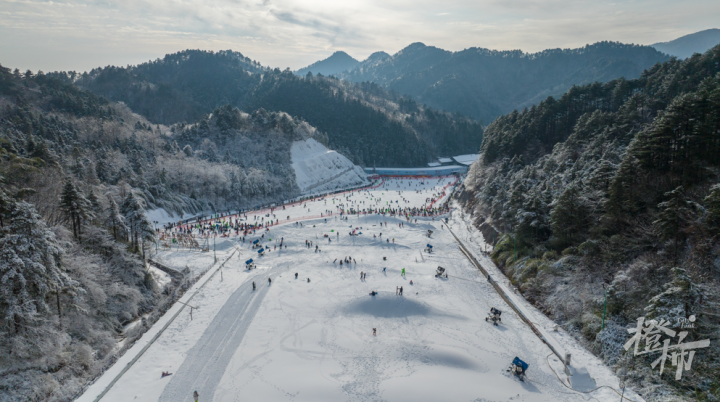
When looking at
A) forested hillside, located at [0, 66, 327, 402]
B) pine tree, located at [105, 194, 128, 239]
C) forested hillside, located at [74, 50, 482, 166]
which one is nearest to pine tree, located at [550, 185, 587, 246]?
forested hillside, located at [0, 66, 327, 402]

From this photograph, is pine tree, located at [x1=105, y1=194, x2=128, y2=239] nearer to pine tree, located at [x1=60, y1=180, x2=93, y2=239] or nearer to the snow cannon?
pine tree, located at [x1=60, y1=180, x2=93, y2=239]

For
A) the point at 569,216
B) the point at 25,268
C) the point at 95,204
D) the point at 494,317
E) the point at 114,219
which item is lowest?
the point at 494,317

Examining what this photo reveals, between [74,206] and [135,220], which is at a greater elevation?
[74,206]

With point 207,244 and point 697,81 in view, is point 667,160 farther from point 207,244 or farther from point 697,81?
point 207,244

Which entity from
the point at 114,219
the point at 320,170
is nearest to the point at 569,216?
the point at 114,219

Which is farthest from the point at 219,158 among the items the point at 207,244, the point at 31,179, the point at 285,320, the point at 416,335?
the point at 416,335

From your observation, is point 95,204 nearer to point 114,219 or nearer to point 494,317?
point 114,219
